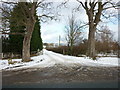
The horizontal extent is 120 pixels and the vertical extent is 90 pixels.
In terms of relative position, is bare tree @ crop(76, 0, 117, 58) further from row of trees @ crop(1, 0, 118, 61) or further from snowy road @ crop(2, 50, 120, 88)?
snowy road @ crop(2, 50, 120, 88)

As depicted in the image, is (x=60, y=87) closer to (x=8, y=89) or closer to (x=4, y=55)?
(x=8, y=89)

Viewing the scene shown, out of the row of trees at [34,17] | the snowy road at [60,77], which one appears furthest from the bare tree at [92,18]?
the snowy road at [60,77]

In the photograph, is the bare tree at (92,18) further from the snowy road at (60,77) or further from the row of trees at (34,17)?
the snowy road at (60,77)

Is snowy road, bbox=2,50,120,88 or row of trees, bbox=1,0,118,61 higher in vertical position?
row of trees, bbox=1,0,118,61

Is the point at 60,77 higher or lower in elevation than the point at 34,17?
lower

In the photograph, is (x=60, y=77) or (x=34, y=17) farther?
(x=34, y=17)

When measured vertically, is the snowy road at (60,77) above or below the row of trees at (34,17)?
below

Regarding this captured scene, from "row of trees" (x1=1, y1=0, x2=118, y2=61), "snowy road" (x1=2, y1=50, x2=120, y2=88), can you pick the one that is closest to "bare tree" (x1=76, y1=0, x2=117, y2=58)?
"row of trees" (x1=1, y1=0, x2=118, y2=61)

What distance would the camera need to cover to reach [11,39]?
22.2 meters

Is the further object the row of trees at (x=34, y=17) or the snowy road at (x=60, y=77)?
the row of trees at (x=34, y=17)

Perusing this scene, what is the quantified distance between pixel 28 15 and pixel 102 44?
60.9 ft

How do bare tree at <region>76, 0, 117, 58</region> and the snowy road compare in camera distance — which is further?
bare tree at <region>76, 0, 117, 58</region>

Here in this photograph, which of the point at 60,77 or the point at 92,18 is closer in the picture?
the point at 60,77

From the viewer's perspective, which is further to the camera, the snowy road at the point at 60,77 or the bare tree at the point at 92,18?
the bare tree at the point at 92,18
